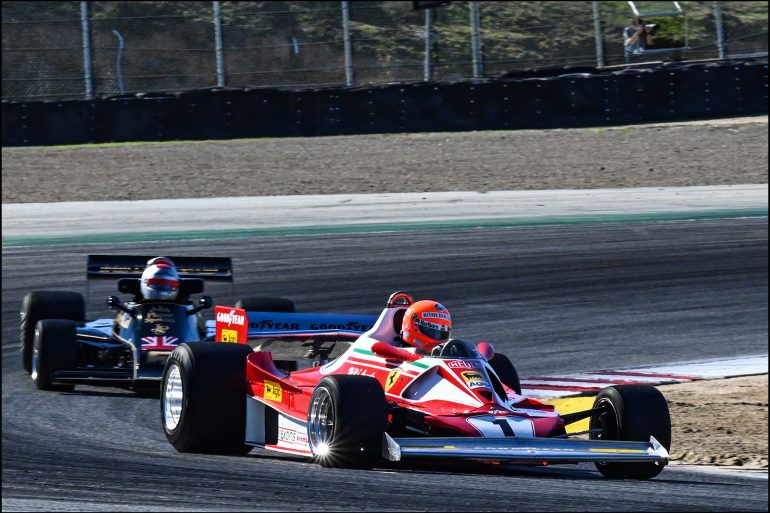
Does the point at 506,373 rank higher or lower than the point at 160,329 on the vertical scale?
lower

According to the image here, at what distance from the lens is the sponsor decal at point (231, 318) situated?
8461 millimetres

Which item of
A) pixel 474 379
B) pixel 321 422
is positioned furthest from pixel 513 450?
pixel 321 422

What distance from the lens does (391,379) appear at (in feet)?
24.2

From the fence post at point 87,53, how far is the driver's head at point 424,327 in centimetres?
1438

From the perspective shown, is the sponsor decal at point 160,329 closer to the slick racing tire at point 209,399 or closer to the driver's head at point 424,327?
the slick racing tire at point 209,399

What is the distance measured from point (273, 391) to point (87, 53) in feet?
47.2

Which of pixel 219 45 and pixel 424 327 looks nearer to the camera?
pixel 424 327

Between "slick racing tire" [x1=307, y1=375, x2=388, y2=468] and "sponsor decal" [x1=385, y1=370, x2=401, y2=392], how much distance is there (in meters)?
0.69

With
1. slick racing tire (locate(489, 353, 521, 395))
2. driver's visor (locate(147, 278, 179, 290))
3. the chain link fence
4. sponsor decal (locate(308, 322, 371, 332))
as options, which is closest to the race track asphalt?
slick racing tire (locate(489, 353, 521, 395))

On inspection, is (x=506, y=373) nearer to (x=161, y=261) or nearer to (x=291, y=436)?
(x=291, y=436)

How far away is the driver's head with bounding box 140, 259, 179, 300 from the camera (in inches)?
420

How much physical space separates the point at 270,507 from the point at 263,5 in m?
29.9

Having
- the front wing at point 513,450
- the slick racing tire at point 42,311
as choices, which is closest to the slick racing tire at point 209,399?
the front wing at point 513,450

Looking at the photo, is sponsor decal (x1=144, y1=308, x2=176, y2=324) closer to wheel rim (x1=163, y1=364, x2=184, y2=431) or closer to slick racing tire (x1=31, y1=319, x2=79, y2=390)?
slick racing tire (x1=31, y1=319, x2=79, y2=390)
